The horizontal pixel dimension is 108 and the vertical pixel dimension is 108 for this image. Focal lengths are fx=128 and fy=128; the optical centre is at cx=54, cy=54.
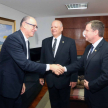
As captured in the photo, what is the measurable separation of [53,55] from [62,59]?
16cm

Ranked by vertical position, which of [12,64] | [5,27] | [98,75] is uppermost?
[5,27]

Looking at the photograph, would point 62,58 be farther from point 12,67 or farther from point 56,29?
→ point 12,67

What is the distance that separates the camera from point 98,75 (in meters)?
1.54

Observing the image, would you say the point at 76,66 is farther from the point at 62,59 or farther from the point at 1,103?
the point at 1,103

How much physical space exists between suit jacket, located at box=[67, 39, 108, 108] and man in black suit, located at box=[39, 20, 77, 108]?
1.57ft

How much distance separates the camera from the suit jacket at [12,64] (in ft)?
5.13

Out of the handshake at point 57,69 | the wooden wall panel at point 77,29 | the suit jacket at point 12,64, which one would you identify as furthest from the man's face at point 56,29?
the wooden wall panel at point 77,29

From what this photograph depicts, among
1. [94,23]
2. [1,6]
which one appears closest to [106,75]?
[94,23]

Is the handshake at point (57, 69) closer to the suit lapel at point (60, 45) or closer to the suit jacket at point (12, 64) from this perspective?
the suit lapel at point (60, 45)

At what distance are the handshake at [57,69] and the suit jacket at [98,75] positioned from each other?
45 cm

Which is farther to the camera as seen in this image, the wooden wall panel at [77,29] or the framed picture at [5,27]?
the wooden wall panel at [77,29]

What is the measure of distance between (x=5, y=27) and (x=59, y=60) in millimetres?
2176

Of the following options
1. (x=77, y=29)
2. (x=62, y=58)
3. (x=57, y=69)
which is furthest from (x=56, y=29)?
(x=77, y=29)

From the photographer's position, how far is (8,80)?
61.7 inches
